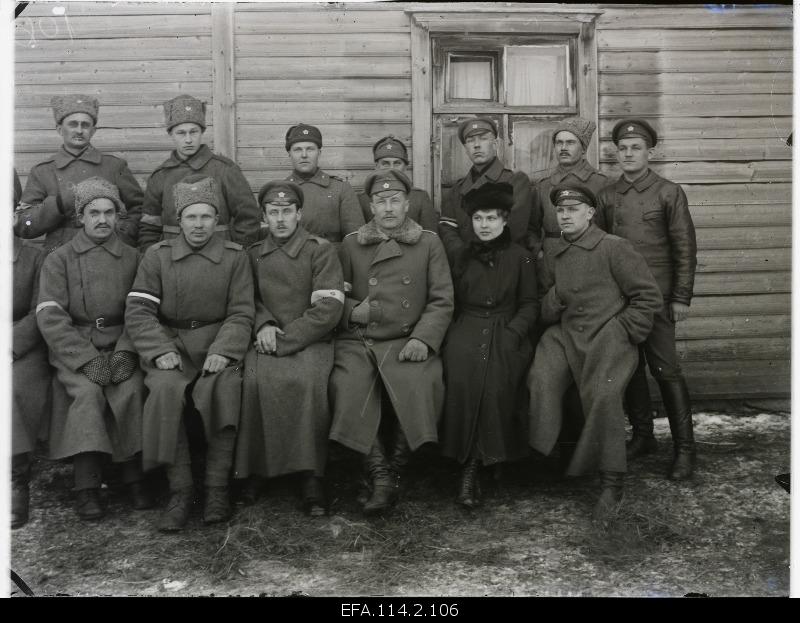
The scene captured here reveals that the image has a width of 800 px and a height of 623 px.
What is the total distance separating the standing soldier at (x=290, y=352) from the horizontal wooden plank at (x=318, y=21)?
6.58 feet

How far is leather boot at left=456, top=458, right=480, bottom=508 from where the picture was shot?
4.09 meters

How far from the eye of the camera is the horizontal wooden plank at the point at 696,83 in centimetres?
579

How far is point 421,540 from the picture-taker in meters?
3.80

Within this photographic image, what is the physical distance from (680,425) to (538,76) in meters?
2.99

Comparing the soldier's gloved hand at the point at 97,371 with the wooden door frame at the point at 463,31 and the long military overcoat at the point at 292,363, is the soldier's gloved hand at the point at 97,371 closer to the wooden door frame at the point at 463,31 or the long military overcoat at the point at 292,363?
the long military overcoat at the point at 292,363

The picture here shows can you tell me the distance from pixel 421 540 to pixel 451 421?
2.31 feet

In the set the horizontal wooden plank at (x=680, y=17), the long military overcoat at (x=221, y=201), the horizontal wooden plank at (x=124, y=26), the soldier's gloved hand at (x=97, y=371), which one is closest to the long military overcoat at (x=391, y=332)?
the long military overcoat at (x=221, y=201)

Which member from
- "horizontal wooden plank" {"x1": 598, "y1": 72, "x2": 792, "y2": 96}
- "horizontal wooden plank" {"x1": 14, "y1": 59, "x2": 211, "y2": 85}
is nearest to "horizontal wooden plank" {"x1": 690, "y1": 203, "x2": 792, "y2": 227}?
"horizontal wooden plank" {"x1": 598, "y1": 72, "x2": 792, "y2": 96}

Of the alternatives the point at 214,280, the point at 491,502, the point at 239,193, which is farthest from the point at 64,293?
the point at 491,502

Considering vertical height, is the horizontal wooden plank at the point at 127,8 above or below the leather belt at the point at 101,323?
above

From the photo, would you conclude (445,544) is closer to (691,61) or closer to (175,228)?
(175,228)

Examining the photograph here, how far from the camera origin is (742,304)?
5918 millimetres

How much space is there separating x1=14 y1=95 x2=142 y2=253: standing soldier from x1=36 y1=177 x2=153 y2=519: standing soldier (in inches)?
24.0
